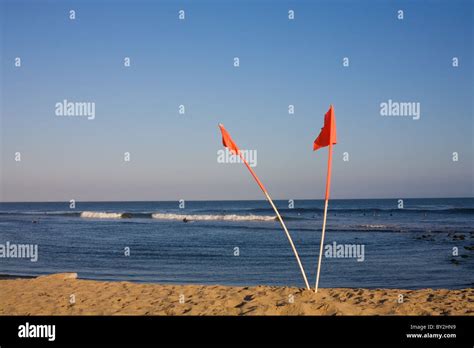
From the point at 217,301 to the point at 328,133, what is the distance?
3.33 m

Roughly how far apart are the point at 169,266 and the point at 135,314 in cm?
825

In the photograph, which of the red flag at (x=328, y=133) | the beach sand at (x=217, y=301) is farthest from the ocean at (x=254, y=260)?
the red flag at (x=328, y=133)

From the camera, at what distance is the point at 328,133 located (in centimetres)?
851

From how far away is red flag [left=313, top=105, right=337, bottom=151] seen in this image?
845 cm

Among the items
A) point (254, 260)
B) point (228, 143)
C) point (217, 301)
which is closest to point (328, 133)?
point (228, 143)

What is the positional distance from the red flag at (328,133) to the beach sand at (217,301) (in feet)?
8.24

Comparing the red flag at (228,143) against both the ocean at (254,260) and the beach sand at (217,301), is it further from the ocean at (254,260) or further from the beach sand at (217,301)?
the ocean at (254,260)

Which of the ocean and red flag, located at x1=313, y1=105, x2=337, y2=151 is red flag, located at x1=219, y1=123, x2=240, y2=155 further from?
the ocean

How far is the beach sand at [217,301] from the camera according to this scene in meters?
7.70

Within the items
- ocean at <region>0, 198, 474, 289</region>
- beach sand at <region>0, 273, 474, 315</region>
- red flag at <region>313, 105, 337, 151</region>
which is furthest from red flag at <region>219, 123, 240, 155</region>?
ocean at <region>0, 198, 474, 289</region>

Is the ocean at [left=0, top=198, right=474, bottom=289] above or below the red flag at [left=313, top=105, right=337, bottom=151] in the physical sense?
below

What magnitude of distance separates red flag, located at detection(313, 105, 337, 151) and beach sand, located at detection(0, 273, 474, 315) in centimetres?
251
